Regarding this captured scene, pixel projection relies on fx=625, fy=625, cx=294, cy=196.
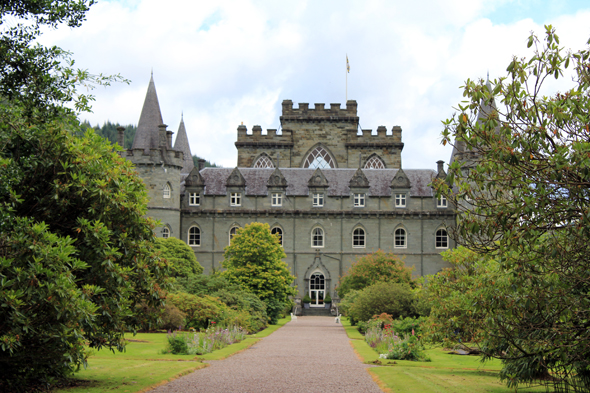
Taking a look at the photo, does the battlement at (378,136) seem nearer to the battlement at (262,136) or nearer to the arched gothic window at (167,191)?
the battlement at (262,136)

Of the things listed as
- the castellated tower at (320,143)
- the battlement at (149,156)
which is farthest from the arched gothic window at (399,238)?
the battlement at (149,156)

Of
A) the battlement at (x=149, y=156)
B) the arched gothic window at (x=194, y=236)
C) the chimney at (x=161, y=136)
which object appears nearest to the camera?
the battlement at (x=149, y=156)

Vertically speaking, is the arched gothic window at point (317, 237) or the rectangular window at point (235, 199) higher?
the rectangular window at point (235, 199)

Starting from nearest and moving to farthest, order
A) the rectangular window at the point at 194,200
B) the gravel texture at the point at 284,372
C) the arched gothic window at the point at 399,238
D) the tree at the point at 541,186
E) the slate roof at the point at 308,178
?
the tree at the point at 541,186
the gravel texture at the point at 284,372
the arched gothic window at the point at 399,238
the rectangular window at the point at 194,200
the slate roof at the point at 308,178

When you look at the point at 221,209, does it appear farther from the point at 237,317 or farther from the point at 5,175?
the point at 5,175

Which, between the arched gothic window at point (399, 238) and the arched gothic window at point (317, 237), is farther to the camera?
the arched gothic window at point (317, 237)

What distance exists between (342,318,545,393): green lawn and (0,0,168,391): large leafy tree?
20.8ft

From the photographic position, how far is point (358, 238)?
174ft

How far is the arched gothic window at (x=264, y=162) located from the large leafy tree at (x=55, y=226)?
151ft

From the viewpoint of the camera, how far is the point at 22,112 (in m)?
11.6

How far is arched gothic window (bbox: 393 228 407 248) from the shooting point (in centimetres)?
5288

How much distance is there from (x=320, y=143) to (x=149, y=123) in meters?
18.0

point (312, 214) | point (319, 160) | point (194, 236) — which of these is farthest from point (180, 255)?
point (319, 160)

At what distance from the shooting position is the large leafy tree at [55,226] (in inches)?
423
